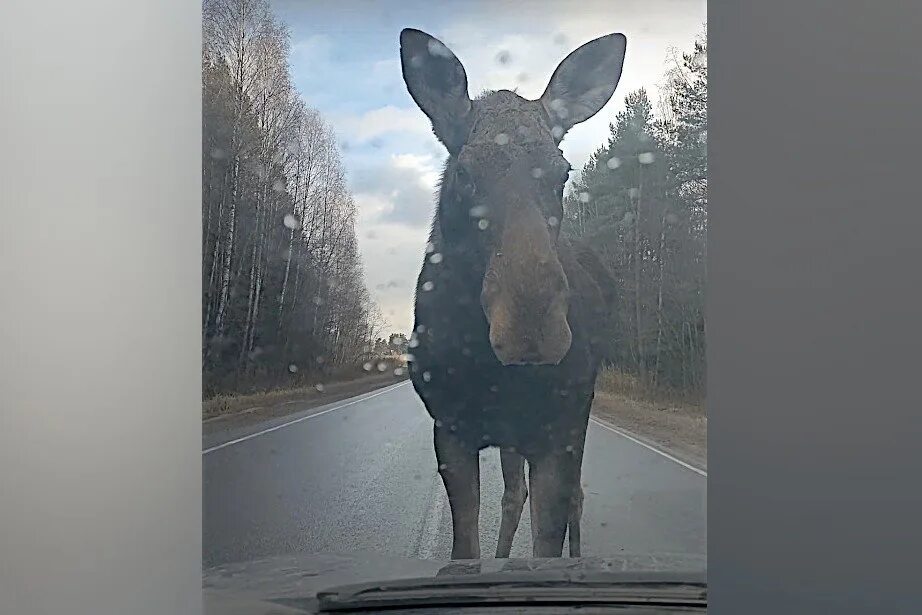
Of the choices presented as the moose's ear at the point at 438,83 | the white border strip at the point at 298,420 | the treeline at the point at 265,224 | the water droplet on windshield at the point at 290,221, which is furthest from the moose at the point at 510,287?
the water droplet on windshield at the point at 290,221

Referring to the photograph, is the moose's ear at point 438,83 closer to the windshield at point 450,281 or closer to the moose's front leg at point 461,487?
the windshield at point 450,281

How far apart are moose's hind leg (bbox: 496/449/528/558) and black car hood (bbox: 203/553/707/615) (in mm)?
52

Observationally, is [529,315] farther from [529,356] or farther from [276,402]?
[276,402]

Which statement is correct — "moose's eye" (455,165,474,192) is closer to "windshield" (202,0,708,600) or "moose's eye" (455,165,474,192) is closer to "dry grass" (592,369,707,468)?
"windshield" (202,0,708,600)

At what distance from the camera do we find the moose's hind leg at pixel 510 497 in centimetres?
227

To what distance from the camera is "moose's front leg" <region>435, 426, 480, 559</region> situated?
2.27m

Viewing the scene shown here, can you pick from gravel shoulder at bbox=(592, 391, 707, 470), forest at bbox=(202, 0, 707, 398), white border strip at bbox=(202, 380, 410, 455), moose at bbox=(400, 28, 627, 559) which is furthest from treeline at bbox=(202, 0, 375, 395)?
gravel shoulder at bbox=(592, 391, 707, 470)

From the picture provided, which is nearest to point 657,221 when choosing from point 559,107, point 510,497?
point 559,107

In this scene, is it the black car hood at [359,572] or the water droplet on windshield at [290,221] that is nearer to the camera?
the black car hood at [359,572]

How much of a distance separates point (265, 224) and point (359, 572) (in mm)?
1005

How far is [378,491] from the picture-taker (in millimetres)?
2271
